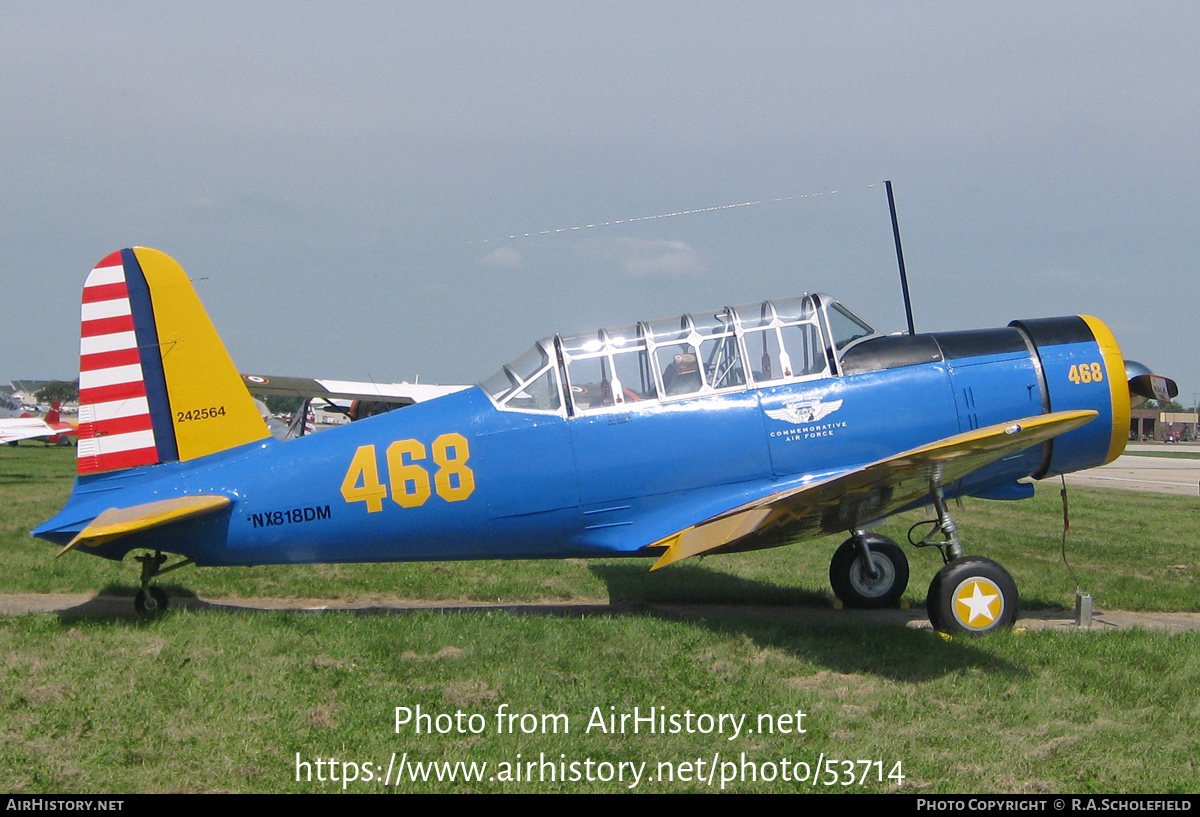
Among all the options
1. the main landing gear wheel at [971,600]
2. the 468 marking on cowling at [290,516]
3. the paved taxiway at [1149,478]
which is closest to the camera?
the main landing gear wheel at [971,600]

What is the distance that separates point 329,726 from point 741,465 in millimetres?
3473

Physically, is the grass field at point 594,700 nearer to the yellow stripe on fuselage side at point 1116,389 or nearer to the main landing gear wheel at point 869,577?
A: the main landing gear wheel at point 869,577

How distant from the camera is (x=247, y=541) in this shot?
22.4 feet

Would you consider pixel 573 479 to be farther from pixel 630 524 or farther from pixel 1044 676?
pixel 1044 676

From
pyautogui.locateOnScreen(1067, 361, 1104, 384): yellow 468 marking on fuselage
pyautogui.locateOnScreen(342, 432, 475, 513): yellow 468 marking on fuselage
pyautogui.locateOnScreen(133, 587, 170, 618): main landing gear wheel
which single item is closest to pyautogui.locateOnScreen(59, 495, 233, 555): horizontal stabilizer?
pyautogui.locateOnScreen(133, 587, 170, 618): main landing gear wheel

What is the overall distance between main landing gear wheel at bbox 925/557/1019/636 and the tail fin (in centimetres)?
509

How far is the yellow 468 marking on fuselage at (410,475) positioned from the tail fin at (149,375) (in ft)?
3.00

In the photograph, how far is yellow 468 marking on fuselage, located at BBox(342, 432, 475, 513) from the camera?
22.6 ft

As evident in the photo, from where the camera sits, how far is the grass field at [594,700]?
425 cm

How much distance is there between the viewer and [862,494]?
6449 mm

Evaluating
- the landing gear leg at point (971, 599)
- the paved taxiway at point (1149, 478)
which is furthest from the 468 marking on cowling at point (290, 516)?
the paved taxiway at point (1149, 478)

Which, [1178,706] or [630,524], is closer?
[1178,706]

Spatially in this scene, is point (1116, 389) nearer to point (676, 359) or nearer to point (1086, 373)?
point (1086, 373)

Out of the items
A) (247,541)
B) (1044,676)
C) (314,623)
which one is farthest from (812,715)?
(247,541)
